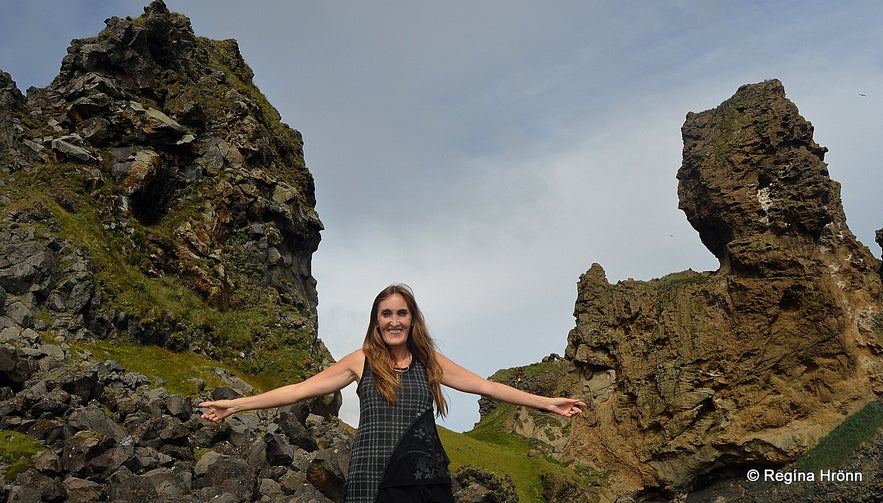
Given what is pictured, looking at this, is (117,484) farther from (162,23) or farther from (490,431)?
(490,431)

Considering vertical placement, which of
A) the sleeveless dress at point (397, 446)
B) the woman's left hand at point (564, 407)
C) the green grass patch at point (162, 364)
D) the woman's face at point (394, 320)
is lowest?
the sleeveless dress at point (397, 446)

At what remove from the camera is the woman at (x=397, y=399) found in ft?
13.1

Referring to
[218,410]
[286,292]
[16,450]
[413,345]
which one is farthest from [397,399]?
[286,292]

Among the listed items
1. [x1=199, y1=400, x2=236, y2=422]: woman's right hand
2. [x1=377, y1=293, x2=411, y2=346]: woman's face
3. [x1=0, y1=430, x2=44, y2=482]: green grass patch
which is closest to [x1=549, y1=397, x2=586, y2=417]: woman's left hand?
[x1=377, y1=293, x2=411, y2=346]: woman's face

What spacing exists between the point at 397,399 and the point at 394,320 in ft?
2.08

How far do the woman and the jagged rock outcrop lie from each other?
36.2m

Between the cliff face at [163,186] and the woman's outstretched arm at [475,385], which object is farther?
the cliff face at [163,186]

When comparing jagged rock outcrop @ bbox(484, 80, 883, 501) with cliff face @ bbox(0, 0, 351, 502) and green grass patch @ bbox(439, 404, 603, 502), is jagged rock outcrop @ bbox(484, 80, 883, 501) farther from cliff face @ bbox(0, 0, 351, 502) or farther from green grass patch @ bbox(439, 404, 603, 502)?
cliff face @ bbox(0, 0, 351, 502)

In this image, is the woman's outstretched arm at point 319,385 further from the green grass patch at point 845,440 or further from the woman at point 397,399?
the green grass patch at point 845,440

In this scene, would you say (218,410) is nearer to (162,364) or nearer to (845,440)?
(162,364)

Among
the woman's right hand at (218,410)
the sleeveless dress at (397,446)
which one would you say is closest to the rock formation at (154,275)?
the woman's right hand at (218,410)

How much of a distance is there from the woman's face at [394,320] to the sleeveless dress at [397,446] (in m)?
0.31

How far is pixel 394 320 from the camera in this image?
4.52 meters

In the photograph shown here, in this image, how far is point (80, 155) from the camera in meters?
27.3
